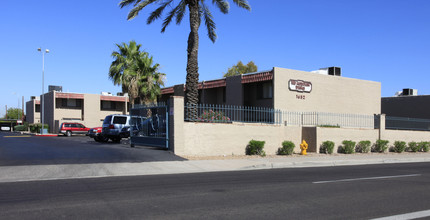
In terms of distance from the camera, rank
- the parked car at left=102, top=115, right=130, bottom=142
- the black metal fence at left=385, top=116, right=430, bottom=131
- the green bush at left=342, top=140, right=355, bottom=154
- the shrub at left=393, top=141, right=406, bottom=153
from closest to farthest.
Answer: the green bush at left=342, top=140, right=355, bottom=154 → the parked car at left=102, top=115, right=130, bottom=142 → the shrub at left=393, top=141, right=406, bottom=153 → the black metal fence at left=385, top=116, right=430, bottom=131

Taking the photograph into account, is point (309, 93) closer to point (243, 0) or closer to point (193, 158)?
point (243, 0)

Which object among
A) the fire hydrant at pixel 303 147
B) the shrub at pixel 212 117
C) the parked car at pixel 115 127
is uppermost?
the shrub at pixel 212 117

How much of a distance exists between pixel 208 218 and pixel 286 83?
2104 cm

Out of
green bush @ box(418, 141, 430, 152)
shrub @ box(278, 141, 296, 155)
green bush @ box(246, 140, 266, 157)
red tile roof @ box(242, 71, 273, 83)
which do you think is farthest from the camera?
green bush @ box(418, 141, 430, 152)

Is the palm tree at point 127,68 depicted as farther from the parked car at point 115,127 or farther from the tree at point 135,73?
the parked car at point 115,127

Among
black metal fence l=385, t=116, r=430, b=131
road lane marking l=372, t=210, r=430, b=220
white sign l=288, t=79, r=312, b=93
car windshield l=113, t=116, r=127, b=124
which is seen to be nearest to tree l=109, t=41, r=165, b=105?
car windshield l=113, t=116, r=127, b=124

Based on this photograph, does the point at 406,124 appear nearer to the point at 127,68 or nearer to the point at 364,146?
the point at 364,146

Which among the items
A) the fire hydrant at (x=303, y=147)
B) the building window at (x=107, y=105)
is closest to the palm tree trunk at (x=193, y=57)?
the fire hydrant at (x=303, y=147)

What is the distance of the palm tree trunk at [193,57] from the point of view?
65.6ft

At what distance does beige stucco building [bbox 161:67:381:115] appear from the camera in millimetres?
26531

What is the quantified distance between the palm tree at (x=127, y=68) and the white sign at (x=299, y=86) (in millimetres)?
12194

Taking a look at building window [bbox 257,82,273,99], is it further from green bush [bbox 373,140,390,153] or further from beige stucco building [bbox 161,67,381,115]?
green bush [bbox 373,140,390,153]

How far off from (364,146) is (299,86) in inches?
231

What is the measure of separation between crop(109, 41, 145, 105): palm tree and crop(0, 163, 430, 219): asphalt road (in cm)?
2018
